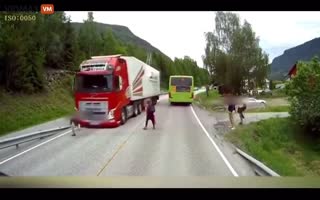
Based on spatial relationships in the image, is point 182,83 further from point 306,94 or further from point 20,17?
point 20,17

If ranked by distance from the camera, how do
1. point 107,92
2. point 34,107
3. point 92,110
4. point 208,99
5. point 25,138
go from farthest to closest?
point 208,99, point 107,92, point 92,110, point 34,107, point 25,138

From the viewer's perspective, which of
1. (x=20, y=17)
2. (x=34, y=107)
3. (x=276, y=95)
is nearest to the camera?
(x=20, y=17)

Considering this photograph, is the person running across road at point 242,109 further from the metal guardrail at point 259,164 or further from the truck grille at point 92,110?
the truck grille at point 92,110

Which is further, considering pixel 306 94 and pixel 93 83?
pixel 306 94

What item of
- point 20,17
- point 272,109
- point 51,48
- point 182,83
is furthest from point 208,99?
point 20,17

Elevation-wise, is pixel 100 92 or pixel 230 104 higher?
pixel 100 92

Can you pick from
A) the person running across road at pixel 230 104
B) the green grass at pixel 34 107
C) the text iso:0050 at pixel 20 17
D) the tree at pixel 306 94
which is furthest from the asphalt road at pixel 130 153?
Answer: the text iso:0050 at pixel 20 17
